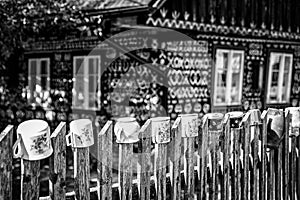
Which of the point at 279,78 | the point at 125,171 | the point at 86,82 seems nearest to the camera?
the point at 125,171

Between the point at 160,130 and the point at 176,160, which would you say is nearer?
the point at 160,130

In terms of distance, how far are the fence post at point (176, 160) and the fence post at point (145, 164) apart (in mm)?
205

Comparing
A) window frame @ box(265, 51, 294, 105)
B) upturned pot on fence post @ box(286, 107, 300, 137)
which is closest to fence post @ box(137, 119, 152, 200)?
upturned pot on fence post @ box(286, 107, 300, 137)

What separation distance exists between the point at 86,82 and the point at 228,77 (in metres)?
3.45

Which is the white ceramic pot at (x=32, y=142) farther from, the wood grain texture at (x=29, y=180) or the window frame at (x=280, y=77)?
the window frame at (x=280, y=77)

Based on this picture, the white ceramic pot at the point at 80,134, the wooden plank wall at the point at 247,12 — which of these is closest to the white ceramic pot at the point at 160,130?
the white ceramic pot at the point at 80,134

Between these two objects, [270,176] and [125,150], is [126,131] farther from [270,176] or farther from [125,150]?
[270,176]

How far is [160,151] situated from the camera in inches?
114

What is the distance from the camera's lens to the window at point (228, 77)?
10727mm

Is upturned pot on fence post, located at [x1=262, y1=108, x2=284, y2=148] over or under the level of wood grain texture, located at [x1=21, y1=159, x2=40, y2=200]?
over

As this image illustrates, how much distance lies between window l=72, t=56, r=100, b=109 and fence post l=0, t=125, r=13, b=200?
311 inches

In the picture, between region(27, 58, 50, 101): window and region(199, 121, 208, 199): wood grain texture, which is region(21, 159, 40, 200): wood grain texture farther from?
region(27, 58, 50, 101): window

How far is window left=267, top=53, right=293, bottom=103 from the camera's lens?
40.0ft

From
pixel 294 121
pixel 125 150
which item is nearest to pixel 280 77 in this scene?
pixel 294 121
